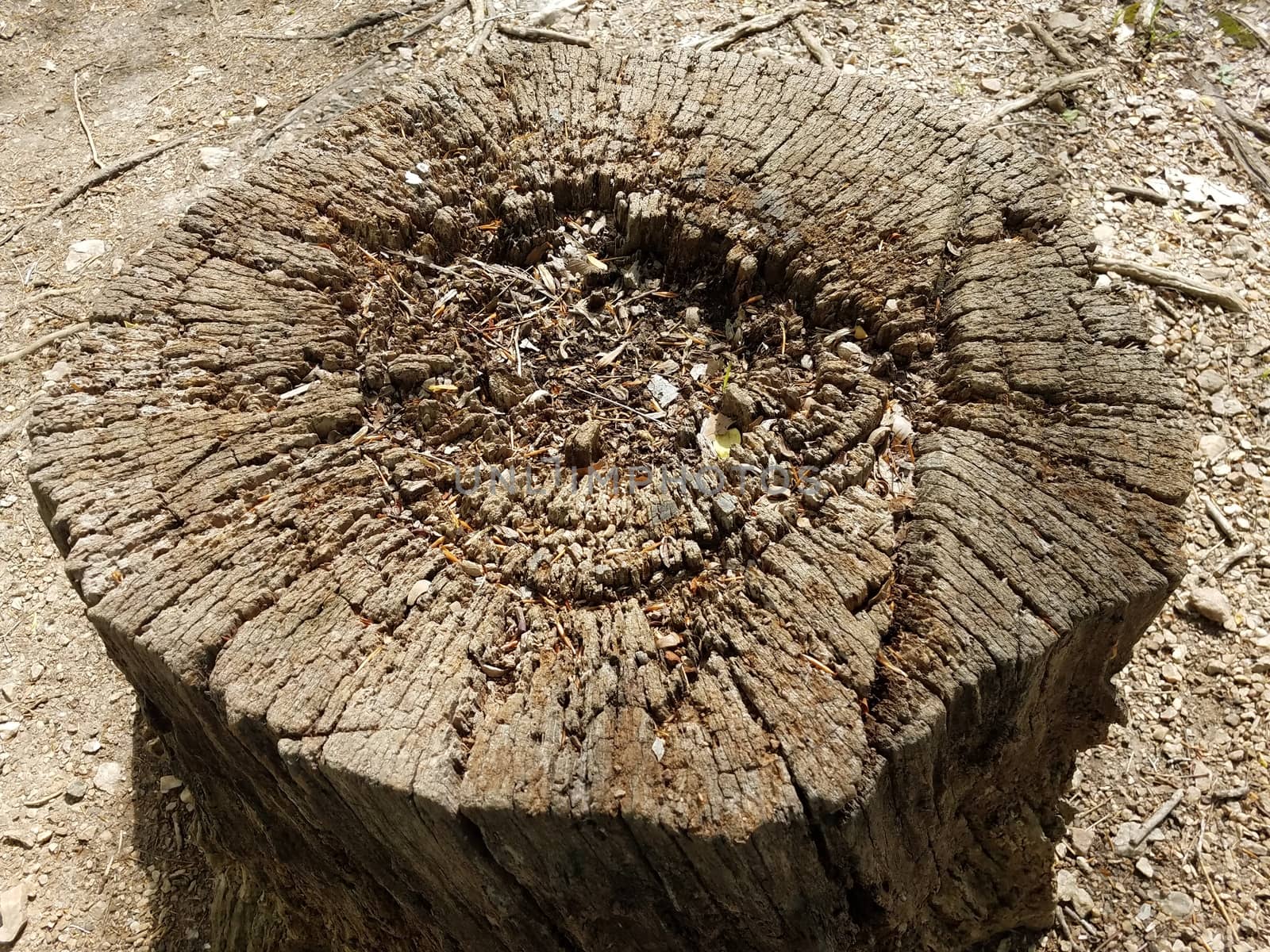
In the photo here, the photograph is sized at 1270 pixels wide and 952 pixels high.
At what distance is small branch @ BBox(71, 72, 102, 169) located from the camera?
4.09m

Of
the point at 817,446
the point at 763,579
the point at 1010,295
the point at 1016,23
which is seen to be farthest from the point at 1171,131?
the point at 763,579

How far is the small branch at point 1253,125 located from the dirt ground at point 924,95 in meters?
0.04

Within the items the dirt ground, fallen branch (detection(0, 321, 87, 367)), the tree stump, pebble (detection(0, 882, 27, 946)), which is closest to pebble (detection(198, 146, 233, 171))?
the dirt ground

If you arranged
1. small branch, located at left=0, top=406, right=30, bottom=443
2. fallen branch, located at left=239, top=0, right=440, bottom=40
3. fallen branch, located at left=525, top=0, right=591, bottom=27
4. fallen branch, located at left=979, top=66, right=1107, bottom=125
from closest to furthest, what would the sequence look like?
1. small branch, located at left=0, top=406, right=30, bottom=443
2. fallen branch, located at left=979, top=66, right=1107, bottom=125
3. fallen branch, located at left=525, top=0, right=591, bottom=27
4. fallen branch, located at left=239, top=0, right=440, bottom=40

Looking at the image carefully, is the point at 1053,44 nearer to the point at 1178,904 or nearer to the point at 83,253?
the point at 1178,904

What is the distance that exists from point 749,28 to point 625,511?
3.11 m

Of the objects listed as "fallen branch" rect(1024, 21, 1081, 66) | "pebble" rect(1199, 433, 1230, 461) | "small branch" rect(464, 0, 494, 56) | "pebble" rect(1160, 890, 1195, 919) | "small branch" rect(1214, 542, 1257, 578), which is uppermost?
"fallen branch" rect(1024, 21, 1081, 66)

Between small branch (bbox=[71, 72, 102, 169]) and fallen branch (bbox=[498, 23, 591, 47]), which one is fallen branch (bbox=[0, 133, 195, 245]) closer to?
small branch (bbox=[71, 72, 102, 169])

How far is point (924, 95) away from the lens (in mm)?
3664

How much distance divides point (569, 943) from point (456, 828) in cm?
45

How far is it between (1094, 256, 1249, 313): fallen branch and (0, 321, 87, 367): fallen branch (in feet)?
13.6

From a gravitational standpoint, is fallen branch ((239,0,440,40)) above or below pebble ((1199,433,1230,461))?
above

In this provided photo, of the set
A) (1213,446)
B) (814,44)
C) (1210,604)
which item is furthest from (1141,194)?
(1210,604)

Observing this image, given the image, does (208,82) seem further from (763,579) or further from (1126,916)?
(1126,916)
